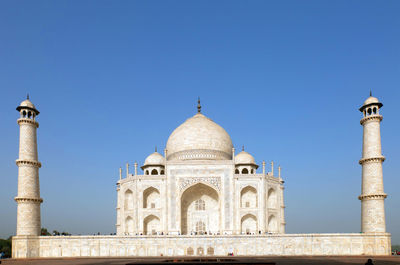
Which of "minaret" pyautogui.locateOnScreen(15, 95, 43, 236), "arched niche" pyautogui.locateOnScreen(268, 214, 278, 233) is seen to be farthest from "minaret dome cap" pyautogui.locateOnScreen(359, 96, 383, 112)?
"minaret" pyautogui.locateOnScreen(15, 95, 43, 236)

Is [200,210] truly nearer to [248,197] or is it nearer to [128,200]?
[248,197]

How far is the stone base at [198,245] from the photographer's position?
24531mm

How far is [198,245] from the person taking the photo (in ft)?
81.4

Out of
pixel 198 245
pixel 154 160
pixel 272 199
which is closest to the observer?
pixel 198 245

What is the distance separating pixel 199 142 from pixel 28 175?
14353mm

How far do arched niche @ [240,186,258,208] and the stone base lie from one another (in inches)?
266

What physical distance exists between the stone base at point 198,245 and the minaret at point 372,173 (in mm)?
953

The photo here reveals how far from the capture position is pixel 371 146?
2605 cm

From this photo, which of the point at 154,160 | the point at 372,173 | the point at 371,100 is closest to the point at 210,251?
the point at 372,173

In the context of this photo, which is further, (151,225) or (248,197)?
(248,197)

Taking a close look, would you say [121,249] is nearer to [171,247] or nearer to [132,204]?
[171,247]

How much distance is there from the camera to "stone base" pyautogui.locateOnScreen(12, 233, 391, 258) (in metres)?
24.5

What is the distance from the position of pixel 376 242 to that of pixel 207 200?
12551 mm

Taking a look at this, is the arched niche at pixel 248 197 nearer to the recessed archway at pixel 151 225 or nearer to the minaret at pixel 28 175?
the recessed archway at pixel 151 225
